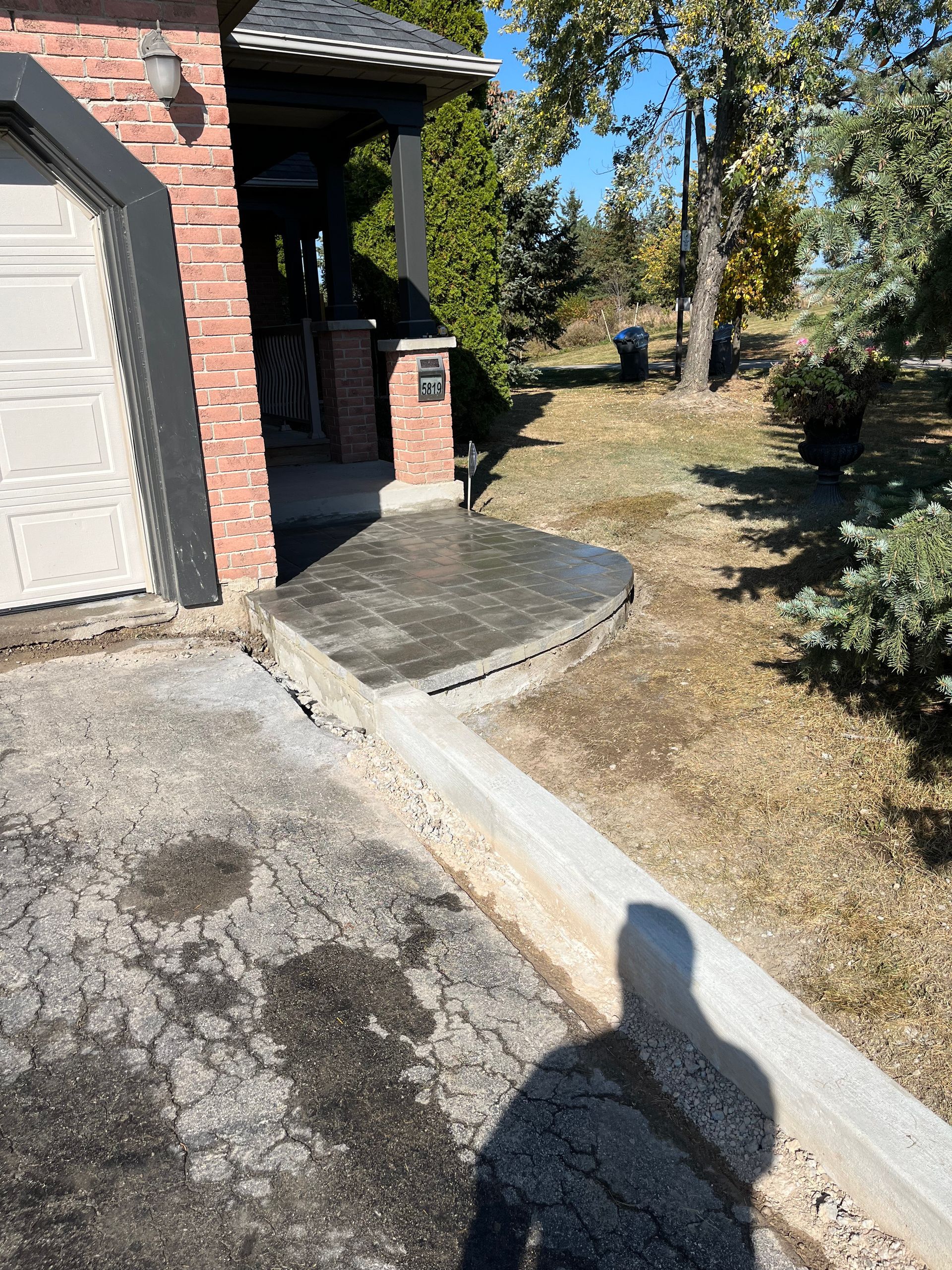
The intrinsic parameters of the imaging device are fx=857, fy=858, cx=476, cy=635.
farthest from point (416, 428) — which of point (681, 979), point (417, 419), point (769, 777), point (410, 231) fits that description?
point (681, 979)

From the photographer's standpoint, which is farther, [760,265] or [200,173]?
[760,265]

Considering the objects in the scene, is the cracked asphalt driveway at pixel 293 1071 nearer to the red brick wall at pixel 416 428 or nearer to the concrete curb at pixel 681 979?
the concrete curb at pixel 681 979

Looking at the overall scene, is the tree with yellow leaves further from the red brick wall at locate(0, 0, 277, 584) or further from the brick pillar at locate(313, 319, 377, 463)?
the red brick wall at locate(0, 0, 277, 584)

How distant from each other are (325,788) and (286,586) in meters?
2.47

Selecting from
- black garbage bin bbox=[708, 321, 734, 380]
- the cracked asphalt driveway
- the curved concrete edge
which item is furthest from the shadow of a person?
black garbage bin bbox=[708, 321, 734, 380]

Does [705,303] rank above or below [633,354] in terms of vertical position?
above

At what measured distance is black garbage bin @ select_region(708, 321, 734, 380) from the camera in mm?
18578

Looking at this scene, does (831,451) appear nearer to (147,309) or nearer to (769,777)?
(769,777)

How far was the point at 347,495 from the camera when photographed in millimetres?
8062

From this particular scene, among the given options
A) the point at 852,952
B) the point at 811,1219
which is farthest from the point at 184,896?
the point at 852,952

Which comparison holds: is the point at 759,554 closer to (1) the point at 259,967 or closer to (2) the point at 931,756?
(2) the point at 931,756

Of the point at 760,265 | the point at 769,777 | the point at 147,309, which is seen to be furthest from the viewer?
the point at 760,265

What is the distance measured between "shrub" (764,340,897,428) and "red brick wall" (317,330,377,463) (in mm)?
4249

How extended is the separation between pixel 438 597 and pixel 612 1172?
12.8 ft
